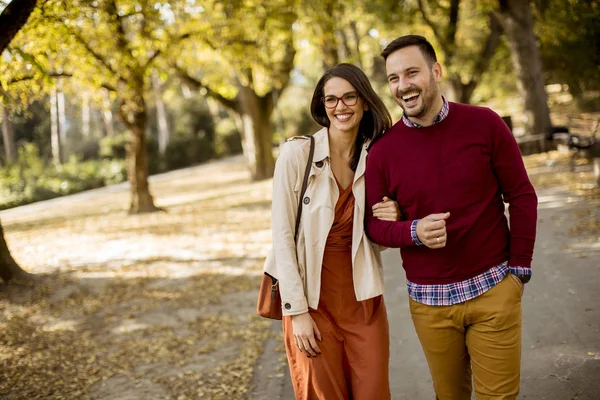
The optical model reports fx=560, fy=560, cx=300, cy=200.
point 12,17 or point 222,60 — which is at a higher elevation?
point 222,60

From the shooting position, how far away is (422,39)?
2652 mm

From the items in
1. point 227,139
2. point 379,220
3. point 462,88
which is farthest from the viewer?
point 227,139

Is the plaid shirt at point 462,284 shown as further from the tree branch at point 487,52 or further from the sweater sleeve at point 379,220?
the tree branch at point 487,52

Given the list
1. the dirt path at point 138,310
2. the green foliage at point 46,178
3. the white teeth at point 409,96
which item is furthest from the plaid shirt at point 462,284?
the green foliage at point 46,178

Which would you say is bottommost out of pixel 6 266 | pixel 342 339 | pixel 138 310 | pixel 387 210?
pixel 138 310

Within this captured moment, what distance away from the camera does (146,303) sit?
303 inches

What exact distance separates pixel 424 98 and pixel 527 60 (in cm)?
1439

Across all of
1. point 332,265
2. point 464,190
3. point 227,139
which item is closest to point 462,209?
point 464,190

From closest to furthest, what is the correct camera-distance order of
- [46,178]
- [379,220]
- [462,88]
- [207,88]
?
[379,220] → [207,88] → [462,88] → [46,178]

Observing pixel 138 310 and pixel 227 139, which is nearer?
pixel 138 310

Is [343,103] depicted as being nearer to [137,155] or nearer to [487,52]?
[137,155]

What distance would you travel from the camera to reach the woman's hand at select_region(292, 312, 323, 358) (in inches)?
109

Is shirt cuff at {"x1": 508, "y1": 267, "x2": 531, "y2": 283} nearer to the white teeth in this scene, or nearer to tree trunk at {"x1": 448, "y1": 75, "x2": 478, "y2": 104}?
the white teeth

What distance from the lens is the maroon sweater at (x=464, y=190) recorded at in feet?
8.47
